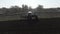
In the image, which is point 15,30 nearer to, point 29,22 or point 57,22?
point 29,22

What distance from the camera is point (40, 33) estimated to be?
26.3 feet

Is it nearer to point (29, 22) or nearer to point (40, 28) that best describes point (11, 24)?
point (29, 22)

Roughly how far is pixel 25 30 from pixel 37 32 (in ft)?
2.65

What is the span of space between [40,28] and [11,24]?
2014 millimetres

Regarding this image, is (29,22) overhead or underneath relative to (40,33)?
overhead

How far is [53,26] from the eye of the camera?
870 centimetres

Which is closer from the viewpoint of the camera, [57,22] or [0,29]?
[0,29]

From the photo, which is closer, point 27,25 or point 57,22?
point 27,25

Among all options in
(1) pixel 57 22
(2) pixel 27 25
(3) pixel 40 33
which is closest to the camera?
(3) pixel 40 33

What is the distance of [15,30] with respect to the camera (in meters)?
8.28

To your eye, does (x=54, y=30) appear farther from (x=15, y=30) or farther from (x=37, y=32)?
(x=15, y=30)

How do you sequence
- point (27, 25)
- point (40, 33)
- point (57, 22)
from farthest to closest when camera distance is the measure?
point (57, 22) → point (27, 25) → point (40, 33)

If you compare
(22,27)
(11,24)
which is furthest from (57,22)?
(11,24)

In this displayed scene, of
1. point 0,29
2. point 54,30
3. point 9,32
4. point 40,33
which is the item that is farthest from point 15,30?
point 54,30
